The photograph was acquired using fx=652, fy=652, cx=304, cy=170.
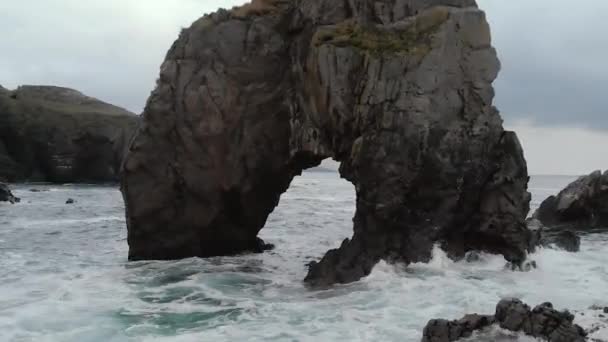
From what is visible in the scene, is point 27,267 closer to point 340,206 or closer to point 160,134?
point 160,134

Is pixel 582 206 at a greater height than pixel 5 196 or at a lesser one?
greater

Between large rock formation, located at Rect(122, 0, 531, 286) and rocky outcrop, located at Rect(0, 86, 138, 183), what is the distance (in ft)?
211

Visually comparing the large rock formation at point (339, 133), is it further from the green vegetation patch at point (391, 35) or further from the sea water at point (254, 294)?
the sea water at point (254, 294)

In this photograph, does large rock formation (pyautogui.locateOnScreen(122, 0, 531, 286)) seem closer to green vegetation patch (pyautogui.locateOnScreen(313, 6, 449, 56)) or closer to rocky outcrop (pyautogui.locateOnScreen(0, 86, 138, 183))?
green vegetation patch (pyautogui.locateOnScreen(313, 6, 449, 56))

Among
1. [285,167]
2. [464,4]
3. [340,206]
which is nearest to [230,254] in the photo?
[285,167]

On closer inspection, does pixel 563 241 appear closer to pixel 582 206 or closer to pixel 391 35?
pixel 391 35

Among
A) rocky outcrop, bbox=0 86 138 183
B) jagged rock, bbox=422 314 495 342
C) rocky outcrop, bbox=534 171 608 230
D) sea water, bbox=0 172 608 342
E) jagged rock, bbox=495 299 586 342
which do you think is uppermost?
rocky outcrop, bbox=0 86 138 183

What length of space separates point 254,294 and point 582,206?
80.6 feet

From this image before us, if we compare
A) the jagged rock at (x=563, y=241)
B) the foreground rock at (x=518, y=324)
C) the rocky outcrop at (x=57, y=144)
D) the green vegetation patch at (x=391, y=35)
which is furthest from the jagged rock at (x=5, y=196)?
the foreground rock at (x=518, y=324)

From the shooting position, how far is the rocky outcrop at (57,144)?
84375 millimetres

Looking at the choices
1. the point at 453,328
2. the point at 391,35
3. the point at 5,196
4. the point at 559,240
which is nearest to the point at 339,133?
the point at 391,35

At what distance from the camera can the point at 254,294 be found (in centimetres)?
1777

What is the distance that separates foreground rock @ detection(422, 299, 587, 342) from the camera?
11.5 metres

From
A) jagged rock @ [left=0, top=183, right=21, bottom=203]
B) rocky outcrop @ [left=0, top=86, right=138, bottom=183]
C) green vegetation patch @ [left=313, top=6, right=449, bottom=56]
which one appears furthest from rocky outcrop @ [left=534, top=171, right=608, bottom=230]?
rocky outcrop @ [left=0, top=86, right=138, bottom=183]
